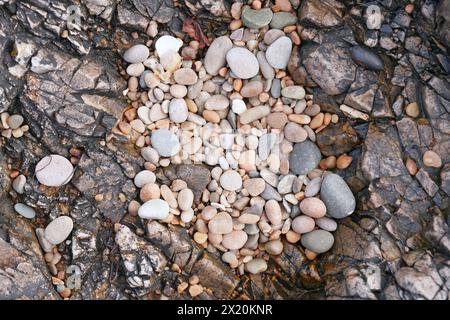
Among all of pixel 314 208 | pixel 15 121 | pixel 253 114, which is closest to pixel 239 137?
pixel 253 114

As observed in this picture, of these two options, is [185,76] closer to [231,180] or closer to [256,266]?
[231,180]

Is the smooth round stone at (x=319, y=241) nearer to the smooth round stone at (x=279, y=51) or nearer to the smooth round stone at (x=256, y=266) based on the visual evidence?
the smooth round stone at (x=256, y=266)

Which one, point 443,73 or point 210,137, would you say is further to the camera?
point 210,137

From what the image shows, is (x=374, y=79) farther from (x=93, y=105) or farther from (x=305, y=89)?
(x=93, y=105)

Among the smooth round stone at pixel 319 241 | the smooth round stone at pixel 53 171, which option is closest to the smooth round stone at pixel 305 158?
the smooth round stone at pixel 319 241

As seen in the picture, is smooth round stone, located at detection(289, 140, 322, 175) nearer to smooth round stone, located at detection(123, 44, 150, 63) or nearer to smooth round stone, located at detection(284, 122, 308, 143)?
smooth round stone, located at detection(284, 122, 308, 143)

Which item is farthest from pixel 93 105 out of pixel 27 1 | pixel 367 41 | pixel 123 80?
pixel 367 41
